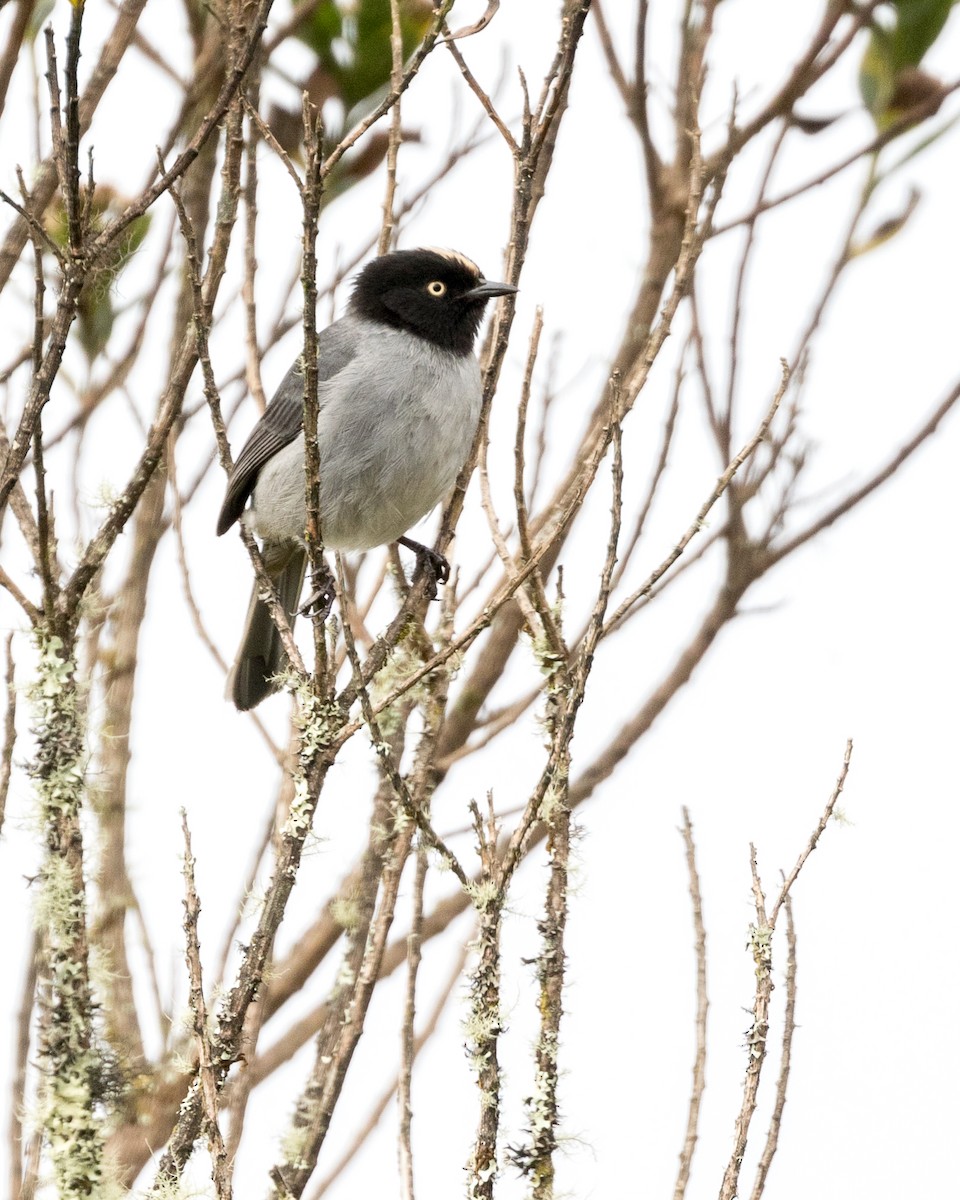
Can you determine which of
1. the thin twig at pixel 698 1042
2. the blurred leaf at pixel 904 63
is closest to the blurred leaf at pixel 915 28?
the blurred leaf at pixel 904 63

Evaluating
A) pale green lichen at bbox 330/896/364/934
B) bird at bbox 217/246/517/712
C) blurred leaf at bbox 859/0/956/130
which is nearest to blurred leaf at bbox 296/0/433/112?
bird at bbox 217/246/517/712

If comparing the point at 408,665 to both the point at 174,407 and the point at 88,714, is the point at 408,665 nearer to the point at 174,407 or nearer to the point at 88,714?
the point at 88,714

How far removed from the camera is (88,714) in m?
3.49

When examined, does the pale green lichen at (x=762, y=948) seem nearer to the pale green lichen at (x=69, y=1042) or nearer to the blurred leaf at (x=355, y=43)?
the pale green lichen at (x=69, y=1042)

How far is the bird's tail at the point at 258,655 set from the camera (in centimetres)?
530

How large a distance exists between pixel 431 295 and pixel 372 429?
2.46 feet

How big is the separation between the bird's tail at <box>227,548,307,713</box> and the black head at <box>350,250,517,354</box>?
2.92ft

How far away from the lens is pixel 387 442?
4.85 metres

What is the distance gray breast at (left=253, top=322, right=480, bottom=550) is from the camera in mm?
4848

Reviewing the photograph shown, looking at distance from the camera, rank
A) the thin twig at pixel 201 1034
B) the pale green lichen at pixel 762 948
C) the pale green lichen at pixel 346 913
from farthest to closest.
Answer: the pale green lichen at pixel 346 913
the pale green lichen at pixel 762 948
the thin twig at pixel 201 1034

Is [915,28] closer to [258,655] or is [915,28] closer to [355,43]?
[355,43]

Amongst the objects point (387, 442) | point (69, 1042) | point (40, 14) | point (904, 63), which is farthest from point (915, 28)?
point (69, 1042)

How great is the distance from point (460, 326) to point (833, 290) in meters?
1.34

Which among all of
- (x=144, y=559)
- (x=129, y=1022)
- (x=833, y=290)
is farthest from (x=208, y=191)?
(x=129, y=1022)
